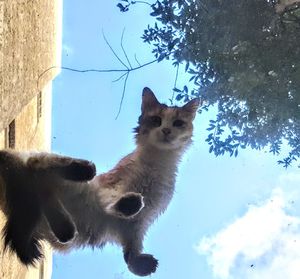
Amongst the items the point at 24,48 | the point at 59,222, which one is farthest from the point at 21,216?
the point at 24,48

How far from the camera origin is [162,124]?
155 cm

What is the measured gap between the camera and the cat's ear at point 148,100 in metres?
1.59

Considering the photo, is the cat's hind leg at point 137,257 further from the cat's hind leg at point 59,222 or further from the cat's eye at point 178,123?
the cat's eye at point 178,123

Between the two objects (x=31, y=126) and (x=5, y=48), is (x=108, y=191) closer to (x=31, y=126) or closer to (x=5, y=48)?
(x=5, y=48)

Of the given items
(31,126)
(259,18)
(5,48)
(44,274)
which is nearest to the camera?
(5,48)

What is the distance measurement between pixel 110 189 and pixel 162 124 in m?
0.23

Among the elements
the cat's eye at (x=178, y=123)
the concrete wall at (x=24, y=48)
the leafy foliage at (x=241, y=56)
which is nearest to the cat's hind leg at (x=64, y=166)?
the concrete wall at (x=24, y=48)

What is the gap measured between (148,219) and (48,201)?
319 mm

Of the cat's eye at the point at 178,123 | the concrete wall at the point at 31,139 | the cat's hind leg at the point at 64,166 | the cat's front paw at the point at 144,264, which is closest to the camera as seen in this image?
the cat's hind leg at the point at 64,166

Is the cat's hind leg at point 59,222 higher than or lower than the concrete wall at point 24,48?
lower

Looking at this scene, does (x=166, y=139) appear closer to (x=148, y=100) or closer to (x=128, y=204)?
(x=148, y=100)

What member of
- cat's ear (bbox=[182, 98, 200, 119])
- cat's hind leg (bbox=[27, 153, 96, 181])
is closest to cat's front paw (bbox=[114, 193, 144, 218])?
cat's hind leg (bbox=[27, 153, 96, 181])

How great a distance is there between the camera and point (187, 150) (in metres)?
1.66

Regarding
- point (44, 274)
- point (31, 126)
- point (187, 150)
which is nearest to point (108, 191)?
point (187, 150)
